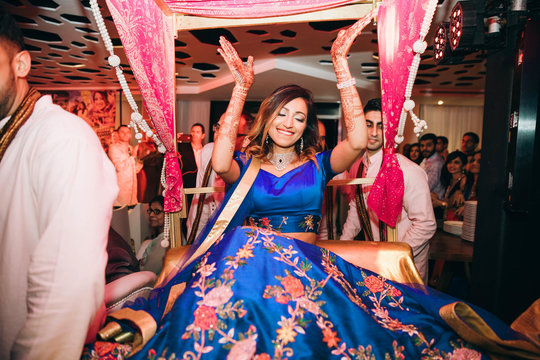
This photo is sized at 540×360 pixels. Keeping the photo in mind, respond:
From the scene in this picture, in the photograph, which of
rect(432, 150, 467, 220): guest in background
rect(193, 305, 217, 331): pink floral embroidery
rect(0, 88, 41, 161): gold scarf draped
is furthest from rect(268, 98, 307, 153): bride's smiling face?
rect(432, 150, 467, 220): guest in background

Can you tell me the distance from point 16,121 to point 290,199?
1.29m

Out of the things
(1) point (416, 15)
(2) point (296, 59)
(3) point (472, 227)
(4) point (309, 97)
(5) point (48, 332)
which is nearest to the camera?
(5) point (48, 332)

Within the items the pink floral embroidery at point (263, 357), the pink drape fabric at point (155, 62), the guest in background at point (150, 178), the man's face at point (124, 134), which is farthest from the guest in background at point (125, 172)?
the pink floral embroidery at point (263, 357)

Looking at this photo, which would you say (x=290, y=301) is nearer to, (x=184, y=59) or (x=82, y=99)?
(x=184, y=59)

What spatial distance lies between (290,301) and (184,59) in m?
6.03

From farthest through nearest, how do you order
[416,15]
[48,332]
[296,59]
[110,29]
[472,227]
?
[296,59] < [110,29] < [472,227] < [416,15] < [48,332]

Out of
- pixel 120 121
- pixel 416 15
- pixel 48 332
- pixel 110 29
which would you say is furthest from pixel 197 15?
pixel 120 121

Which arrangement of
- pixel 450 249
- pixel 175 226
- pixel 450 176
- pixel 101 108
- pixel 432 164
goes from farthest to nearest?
pixel 101 108 < pixel 432 164 < pixel 450 176 < pixel 450 249 < pixel 175 226

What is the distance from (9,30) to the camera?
96 cm

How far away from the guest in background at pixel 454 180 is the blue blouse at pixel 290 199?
3194 millimetres

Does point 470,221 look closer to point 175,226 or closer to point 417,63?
point 417,63

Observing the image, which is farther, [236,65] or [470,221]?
[470,221]

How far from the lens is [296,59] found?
20.4 feet

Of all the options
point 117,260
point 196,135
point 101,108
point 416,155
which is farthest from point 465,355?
point 101,108
